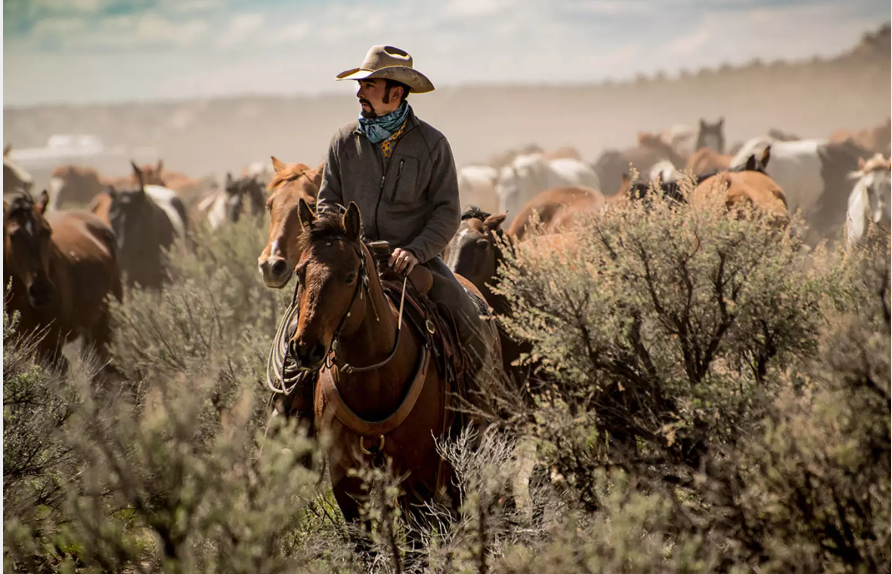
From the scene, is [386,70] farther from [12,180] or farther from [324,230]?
[12,180]

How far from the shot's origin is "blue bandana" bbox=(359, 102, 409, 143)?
5.08 m

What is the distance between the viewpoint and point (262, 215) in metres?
14.4

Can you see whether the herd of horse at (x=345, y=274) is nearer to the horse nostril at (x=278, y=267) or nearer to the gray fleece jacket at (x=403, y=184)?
the horse nostril at (x=278, y=267)

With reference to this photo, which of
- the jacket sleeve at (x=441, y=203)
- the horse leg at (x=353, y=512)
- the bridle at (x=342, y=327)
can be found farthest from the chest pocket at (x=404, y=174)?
the horse leg at (x=353, y=512)

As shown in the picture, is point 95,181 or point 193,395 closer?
point 193,395

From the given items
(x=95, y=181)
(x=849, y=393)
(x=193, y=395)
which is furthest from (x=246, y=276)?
(x=95, y=181)

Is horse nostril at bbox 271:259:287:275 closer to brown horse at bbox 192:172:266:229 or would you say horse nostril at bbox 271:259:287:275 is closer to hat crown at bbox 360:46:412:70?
hat crown at bbox 360:46:412:70

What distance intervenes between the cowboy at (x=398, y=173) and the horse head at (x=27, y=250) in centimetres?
436

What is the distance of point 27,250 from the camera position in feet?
27.6

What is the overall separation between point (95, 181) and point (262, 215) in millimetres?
18609

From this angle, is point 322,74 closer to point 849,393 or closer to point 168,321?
point 168,321

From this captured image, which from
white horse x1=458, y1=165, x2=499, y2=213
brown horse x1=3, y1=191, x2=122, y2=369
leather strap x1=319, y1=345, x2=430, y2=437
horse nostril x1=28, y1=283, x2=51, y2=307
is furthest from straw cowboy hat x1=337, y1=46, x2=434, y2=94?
white horse x1=458, y1=165, x2=499, y2=213

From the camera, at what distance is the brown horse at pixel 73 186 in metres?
29.7

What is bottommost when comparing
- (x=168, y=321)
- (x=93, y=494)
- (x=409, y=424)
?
(x=168, y=321)
